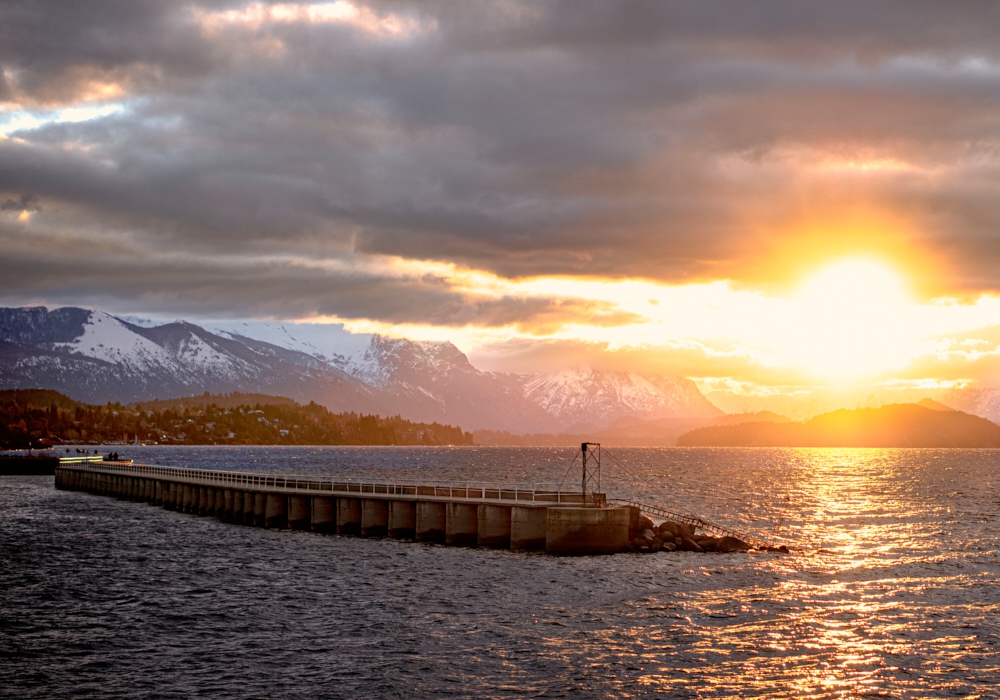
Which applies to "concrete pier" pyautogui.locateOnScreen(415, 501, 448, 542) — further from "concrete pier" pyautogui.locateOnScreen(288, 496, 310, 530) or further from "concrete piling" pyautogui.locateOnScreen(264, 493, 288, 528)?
"concrete piling" pyautogui.locateOnScreen(264, 493, 288, 528)

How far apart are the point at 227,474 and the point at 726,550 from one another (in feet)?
229

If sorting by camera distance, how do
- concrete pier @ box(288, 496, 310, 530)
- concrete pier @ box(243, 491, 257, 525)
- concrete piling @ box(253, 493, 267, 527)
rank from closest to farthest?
concrete pier @ box(288, 496, 310, 530)
concrete piling @ box(253, 493, 267, 527)
concrete pier @ box(243, 491, 257, 525)

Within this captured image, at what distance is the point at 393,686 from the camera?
37062 mm

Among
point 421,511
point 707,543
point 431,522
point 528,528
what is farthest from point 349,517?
point 707,543

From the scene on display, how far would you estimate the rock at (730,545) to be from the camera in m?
74.2

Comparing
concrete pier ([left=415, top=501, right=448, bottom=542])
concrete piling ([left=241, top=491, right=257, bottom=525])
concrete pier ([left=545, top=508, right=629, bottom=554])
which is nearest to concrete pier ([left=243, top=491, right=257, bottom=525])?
concrete piling ([left=241, top=491, right=257, bottom=525])

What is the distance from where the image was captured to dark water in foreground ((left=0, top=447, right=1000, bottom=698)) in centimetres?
3784

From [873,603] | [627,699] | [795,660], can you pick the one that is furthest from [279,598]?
[873,603]

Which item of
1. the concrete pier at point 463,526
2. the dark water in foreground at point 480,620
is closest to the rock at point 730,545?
the dark water in foreground at point 480,620

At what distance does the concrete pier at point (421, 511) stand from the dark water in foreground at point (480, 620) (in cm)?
219

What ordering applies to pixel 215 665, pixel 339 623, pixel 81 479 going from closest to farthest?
pixel 215 665 < pixel 339 623 < pixel 81 479

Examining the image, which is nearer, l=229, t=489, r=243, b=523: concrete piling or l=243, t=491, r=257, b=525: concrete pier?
l=243, t=491, r=257, b=525: concrete pier

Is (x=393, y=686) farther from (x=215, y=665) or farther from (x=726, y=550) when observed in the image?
(x=726, y=550)

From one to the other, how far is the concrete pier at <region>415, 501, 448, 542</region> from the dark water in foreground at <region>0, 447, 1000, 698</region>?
2321 mm
